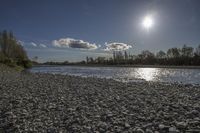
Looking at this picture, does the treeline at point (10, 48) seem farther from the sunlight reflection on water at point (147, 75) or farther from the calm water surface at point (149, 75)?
the sunlight reflection on water at point (147, 75)

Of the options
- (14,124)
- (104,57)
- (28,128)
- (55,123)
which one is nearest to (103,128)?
(55,123)

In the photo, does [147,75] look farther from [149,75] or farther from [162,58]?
[162,58]

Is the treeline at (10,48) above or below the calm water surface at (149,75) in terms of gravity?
above

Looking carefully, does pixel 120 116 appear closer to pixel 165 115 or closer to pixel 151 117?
pixel 151 117

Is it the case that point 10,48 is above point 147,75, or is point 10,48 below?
above

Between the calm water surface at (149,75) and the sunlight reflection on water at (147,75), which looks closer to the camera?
the calm water surface at (149,75)

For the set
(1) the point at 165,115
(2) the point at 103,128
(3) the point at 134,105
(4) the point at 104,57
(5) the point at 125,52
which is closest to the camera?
(2) the point at 103,128

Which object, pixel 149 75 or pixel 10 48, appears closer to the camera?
pixel 149 75

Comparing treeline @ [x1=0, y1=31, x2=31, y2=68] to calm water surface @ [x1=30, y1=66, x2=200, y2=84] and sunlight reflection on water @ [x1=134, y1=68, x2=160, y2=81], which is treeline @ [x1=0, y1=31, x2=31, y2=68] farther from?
sunlight reflection on water @ [x1=134, y1=68, x2=160, y2=81]

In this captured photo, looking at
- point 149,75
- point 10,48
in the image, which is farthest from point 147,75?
point 10,48

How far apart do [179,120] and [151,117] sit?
1106 millimetres

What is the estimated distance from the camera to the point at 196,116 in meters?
9.01

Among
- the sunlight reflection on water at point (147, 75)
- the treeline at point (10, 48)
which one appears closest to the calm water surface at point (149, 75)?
the sunlight reflection on water at point (147, 75)

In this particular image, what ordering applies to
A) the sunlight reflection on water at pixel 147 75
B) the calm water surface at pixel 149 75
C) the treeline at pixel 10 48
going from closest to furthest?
the calm water surface at pixel 149 75 < the sunlight reflection on water at pixel 147 75 < the treeline at pixel 10 48
